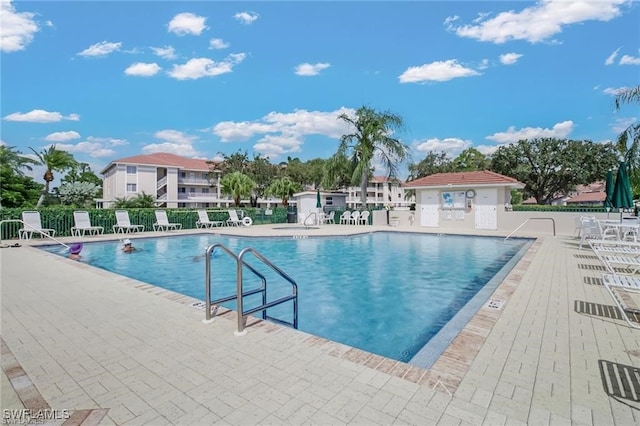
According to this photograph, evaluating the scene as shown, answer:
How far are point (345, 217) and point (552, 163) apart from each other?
85.6 feet

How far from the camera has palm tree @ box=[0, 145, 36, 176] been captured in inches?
1176

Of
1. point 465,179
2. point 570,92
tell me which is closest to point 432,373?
point 465,179

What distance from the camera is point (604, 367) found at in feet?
9.06

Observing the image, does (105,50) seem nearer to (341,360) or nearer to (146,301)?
(146,301)

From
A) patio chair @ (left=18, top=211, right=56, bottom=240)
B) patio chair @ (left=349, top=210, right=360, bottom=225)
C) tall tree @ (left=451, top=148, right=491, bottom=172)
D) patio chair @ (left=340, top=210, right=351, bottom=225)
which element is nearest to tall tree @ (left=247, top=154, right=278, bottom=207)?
patio chair @ (left=340, top=210, right=351, bottom=225)

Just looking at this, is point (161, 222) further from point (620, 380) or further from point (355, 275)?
point (620, 380)

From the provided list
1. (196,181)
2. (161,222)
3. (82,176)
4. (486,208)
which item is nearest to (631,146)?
(486,208)

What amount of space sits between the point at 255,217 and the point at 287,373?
21.0m

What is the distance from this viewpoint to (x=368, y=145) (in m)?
23.9

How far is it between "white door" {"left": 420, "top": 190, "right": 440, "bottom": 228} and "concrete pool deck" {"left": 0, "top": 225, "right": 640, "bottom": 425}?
1601 cm

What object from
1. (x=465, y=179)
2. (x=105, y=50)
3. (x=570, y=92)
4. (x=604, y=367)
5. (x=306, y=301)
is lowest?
(x=306, y=301)

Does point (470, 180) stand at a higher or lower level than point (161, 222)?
higher

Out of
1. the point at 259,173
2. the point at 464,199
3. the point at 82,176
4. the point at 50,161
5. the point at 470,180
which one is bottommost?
the point at 464,199

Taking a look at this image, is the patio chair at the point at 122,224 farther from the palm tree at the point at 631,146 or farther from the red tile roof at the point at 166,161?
the red tile roof at the point at 166,161
